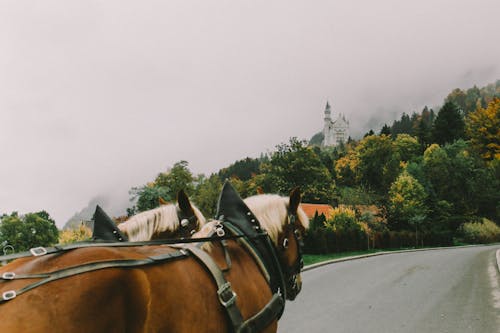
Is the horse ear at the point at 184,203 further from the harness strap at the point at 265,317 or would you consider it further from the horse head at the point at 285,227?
the harness strap at the point at 265,317

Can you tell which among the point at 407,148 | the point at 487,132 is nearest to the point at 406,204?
the point at 487,132

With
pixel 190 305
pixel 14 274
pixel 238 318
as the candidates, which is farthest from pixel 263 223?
pixel 14 274

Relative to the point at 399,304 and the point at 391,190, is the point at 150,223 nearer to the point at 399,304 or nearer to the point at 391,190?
the point at 399,304

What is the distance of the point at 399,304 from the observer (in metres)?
8.88

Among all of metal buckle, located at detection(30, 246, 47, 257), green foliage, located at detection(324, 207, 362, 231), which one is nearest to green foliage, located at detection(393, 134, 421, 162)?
green foliage, located at detection(324, 207, 362, 231)

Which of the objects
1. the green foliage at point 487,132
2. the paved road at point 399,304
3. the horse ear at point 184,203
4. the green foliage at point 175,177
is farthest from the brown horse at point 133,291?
the green foliage at point 487,132

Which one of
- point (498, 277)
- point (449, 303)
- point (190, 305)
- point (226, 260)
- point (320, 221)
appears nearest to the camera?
point (190, 305)

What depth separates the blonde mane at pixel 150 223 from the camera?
3.62 metres

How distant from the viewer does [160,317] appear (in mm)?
1911

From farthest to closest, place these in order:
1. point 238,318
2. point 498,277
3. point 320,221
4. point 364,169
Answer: point 364,169 < point 320,221 < point 498,277 < point 238,318

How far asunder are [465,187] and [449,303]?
5998cm

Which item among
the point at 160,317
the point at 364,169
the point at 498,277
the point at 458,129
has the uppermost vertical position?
the point at 458,129

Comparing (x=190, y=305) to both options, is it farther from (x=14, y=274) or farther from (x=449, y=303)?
(x=449, y=303)

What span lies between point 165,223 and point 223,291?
1.73m
